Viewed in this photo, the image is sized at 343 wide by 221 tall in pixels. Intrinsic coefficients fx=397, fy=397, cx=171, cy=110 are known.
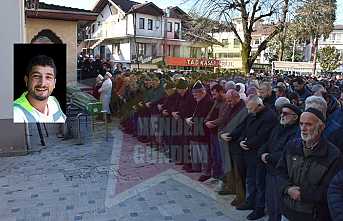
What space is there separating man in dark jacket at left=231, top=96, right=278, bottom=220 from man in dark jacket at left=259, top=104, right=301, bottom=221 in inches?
8.8

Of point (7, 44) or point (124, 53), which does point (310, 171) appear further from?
point (124, 53)

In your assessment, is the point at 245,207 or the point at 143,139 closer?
the point at 245,207

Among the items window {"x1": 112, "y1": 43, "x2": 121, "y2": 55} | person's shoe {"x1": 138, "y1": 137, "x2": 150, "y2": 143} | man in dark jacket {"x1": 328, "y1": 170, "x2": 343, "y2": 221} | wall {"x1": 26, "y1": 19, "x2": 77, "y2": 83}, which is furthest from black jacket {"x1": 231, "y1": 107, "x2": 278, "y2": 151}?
window {"x1": 112, "y1": 43, "x2": 121, "y2": 55}

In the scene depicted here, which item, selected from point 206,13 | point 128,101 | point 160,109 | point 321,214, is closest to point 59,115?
point 321,214

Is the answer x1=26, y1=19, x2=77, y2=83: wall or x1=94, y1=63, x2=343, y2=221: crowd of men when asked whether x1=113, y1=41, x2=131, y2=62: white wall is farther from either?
x1=94, y1=63, x2=343, y2=221: crowd of men

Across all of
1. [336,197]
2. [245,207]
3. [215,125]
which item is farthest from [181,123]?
[336,197]

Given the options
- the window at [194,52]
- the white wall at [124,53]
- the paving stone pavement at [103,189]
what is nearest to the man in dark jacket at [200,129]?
the paving stone pavement at [103,189]

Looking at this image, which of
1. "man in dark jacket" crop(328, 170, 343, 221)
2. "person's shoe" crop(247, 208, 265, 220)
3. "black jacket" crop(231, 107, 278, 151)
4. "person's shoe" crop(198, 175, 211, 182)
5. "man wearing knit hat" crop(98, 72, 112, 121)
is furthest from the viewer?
"man wearing knit hat" crop(98, 72, 112, 121)

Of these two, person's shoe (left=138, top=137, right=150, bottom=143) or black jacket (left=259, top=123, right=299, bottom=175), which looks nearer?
black jacket (left=259, top=123, right=299, bottom=175)

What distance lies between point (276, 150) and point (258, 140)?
2.14 ft

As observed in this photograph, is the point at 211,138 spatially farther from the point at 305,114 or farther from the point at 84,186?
the point at 305,114

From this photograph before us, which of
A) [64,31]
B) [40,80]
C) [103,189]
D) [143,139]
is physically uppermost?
[64,31]

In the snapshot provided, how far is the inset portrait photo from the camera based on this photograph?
197 inches

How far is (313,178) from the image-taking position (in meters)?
3.52
